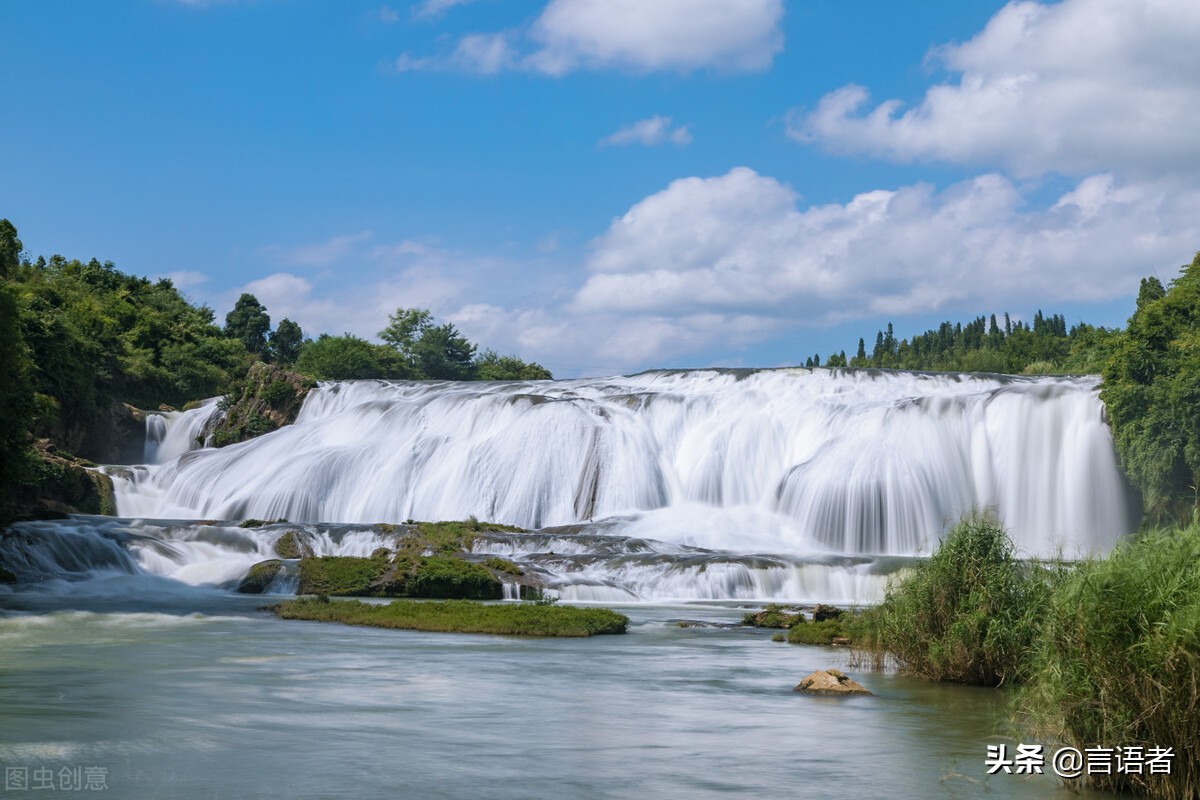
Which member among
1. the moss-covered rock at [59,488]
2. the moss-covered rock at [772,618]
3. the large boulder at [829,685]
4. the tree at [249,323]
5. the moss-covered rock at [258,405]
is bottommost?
the large boulder at [829,685]

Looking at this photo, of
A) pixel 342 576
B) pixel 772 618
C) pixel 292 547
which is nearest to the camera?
pixel 772 618

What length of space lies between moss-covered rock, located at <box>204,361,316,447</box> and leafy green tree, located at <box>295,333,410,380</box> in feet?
90.2

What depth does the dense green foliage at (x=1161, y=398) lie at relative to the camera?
130 ft

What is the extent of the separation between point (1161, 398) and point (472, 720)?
108 feet

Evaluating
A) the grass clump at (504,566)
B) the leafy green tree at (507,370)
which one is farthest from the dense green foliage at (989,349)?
the grass clump at (504,566)

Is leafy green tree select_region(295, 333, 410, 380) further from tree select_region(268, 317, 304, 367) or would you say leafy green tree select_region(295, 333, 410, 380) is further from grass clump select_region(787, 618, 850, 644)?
grass clump select_region(787, 618, 850, 644)

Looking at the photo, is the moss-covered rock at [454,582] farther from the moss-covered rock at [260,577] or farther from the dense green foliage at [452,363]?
the dense green foliage at [452,363]

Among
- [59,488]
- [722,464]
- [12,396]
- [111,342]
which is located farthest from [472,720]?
[111,342]

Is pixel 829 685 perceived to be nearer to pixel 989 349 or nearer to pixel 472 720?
pixel 472 720

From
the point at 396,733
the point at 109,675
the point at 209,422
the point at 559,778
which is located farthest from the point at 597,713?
the point at 209,422

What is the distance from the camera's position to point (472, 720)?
1477 cm

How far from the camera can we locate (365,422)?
54719 millimetres

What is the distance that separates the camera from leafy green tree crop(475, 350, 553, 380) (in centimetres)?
10438

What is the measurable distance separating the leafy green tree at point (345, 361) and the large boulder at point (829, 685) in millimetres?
74163
